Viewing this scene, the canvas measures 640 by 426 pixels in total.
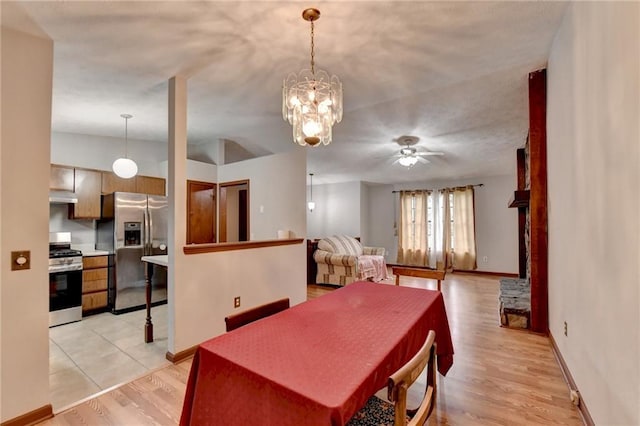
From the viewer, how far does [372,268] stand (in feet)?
18.8

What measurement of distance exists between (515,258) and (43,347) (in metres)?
7.69

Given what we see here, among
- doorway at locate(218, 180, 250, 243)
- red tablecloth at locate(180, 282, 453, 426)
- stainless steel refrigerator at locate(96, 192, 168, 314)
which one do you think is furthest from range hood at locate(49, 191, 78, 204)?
red tablecloth at locate(180, 282, 453, 426)

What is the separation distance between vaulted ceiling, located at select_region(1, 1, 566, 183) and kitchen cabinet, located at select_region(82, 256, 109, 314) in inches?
70.9

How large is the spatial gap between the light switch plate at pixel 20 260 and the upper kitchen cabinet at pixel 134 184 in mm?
2740

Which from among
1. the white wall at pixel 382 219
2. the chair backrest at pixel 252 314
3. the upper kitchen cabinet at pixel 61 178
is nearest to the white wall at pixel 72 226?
the upper kitchen cabinet at pixel 61 178

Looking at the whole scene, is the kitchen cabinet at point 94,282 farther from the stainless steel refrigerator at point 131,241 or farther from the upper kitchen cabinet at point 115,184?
the upper kitchen cabinet at point 115,184

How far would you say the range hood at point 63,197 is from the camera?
377 cm

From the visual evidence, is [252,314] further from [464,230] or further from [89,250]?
[464,230]

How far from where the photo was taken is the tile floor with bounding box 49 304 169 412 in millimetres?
2236

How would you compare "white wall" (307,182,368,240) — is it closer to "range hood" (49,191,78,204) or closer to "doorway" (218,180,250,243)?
"doorway" (218,180,250,243)

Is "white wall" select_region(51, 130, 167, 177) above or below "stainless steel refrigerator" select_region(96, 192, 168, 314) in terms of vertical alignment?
above

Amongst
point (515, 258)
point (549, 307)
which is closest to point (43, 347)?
point (549, 307)

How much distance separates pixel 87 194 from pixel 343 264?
4032 mm

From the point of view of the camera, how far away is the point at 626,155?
1212mm
